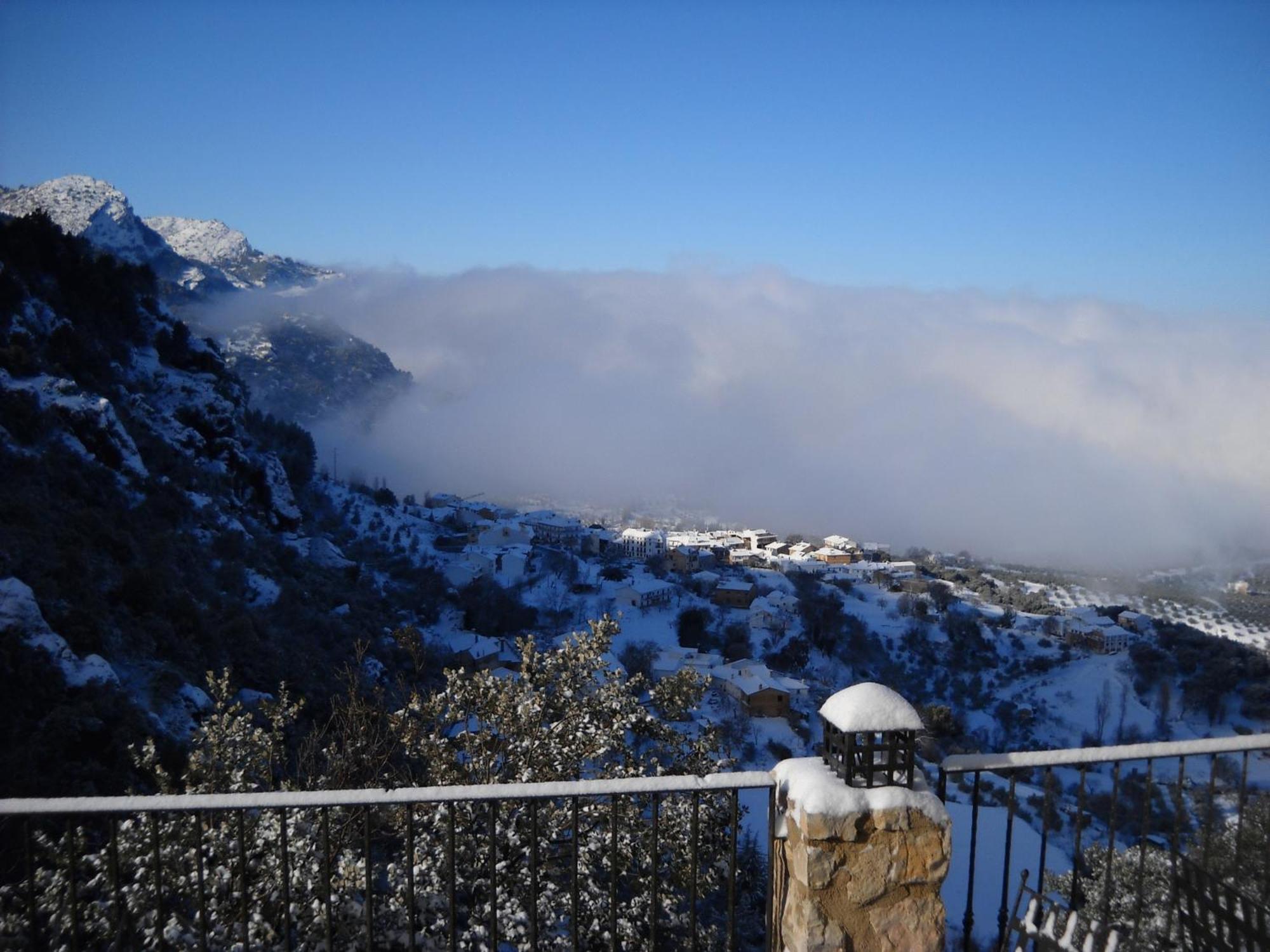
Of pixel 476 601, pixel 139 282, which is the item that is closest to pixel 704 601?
pixel 476 601

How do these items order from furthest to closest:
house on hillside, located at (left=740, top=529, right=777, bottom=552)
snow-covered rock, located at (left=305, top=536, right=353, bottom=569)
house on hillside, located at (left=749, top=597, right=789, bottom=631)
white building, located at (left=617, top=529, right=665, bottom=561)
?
house on hillside, located at (left=740, top=529, right=777, bottom=552) → white building, located at (left=617, top=529, right=665, bottom=561) → house on hillside, located at (left=749, top=597, right=789, bottom=631) → snow-covered rock, located at (left=305, top=536, right=353, bottom=569)

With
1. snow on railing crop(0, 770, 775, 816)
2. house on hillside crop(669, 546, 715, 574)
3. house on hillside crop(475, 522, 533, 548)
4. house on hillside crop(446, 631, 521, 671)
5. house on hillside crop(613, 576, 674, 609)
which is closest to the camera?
snow on railing crop(0, 770, 775, 816)

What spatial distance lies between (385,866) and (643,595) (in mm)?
25396

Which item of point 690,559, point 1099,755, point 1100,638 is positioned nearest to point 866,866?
point 1099,755

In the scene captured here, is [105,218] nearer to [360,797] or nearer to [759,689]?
[759,689]

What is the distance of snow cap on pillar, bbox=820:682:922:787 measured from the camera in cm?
219

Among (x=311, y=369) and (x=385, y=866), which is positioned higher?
(x=311, y=369)

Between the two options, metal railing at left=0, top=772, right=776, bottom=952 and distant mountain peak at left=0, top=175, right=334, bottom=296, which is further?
distant mountain peak at left=0, top=175, right=334, bottom=296

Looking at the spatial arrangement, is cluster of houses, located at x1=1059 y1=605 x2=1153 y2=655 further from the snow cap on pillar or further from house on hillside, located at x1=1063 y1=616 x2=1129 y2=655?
the snow cap on pillar

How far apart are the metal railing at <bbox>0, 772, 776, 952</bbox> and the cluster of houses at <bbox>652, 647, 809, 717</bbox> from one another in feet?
41.6

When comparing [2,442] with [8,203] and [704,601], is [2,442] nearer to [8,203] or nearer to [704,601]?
[704,601]

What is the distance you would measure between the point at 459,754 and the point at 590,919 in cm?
148

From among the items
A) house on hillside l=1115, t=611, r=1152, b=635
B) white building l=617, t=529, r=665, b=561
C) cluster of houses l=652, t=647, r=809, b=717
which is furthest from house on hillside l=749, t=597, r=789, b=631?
house on hillside l=1115, t=611, r=1152, b=635

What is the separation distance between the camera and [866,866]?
2223 mm
